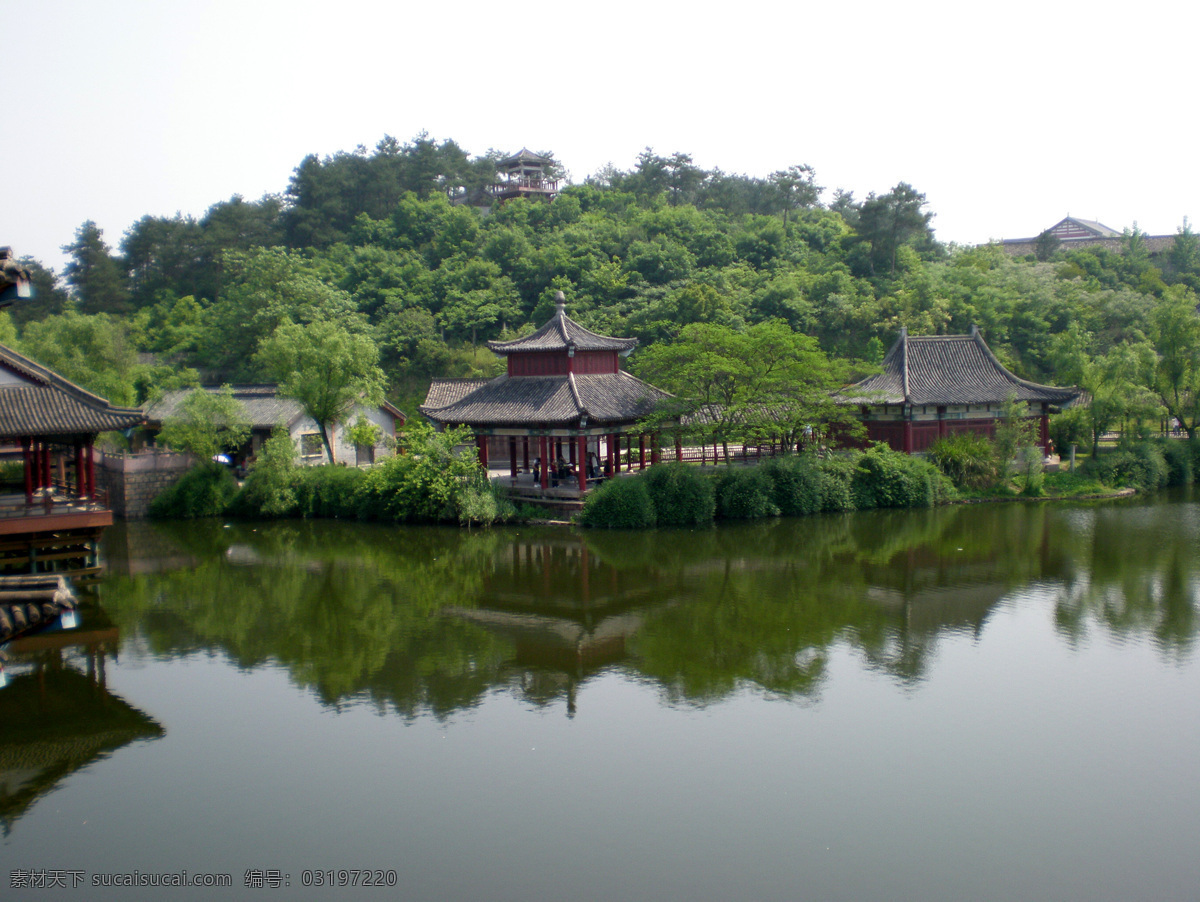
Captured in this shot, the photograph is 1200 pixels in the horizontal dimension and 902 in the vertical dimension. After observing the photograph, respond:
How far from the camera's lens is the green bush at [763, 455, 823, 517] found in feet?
80.0

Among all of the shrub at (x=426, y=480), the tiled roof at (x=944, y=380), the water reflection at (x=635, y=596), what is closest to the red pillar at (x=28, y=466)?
the water reflection at (x=635, y=596)

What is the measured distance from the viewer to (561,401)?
24750mm

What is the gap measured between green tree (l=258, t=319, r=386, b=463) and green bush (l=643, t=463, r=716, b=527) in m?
9.96

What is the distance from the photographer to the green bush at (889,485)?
83.0 feet

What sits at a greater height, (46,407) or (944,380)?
(944,380)

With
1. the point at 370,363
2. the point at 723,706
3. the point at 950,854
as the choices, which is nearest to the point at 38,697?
the point at 723,706

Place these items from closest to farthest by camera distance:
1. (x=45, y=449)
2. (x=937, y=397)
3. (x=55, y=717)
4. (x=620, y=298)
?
(x=55, y=717) < (x=45, y=449) < (x=937, y=397) < (x=620, y=298)

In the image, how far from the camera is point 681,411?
2483cm

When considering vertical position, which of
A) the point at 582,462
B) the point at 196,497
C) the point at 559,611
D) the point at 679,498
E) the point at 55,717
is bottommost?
the point at 55,717

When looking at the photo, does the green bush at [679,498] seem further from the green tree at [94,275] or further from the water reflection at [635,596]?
Result: the green tree at [94,275]

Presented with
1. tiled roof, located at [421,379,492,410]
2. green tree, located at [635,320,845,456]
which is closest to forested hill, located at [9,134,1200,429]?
tiled roof, located at [421,379,492,410]

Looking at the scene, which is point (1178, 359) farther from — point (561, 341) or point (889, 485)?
point (561, 341)

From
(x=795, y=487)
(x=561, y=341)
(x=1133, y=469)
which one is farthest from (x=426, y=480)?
(x=1133, y=469)

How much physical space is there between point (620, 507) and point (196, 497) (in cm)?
1269
